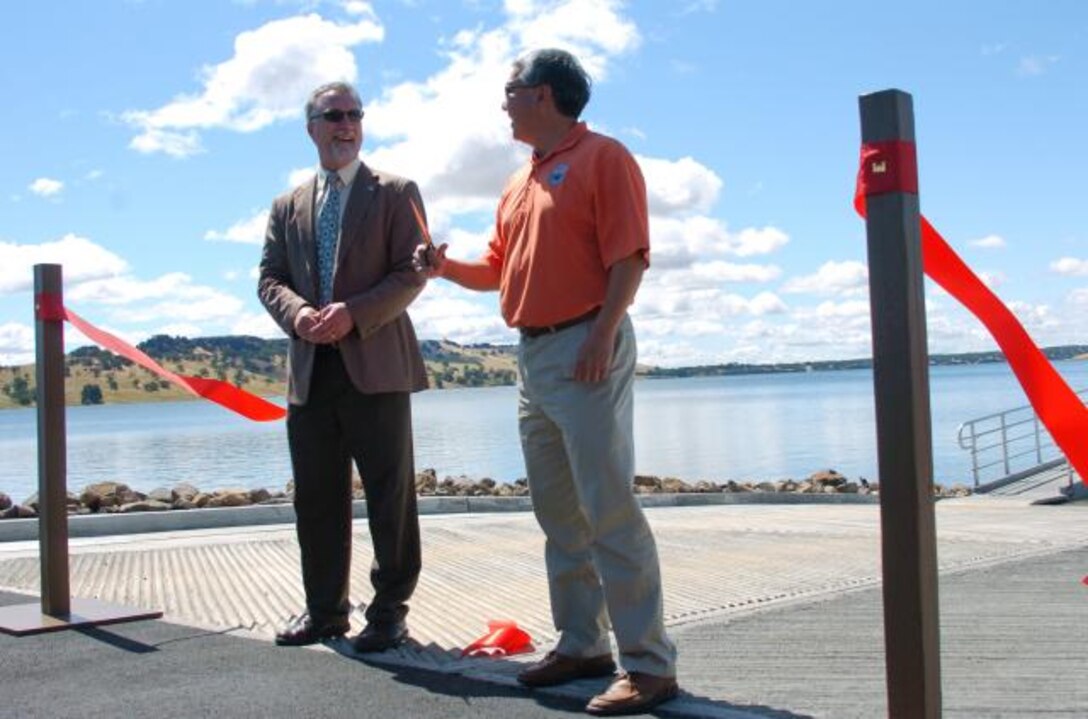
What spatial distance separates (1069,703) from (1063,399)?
1203mm

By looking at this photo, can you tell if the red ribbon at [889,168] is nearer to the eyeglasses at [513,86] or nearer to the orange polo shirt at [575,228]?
the orange polo shirt at [575,228]

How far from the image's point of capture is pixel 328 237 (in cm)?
551

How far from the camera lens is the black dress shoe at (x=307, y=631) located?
5.29m

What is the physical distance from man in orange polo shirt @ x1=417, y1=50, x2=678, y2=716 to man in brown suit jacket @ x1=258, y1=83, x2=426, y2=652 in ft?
2.66

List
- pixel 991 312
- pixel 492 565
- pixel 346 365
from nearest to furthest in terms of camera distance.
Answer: pixel 991 312, pixel 346 365, pixel 492 565

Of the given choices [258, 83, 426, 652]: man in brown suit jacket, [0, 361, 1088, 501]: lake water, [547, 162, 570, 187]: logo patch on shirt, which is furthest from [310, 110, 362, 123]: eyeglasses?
[0, 361, 1088, 501]: lake water

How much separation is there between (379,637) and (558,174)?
2038mm

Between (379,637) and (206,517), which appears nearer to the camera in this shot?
(379,637)

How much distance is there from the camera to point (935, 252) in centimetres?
356

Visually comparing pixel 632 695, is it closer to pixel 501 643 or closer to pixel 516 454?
pixel 501 643

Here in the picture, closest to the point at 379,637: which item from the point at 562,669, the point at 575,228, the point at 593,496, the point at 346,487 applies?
the point at 346,487

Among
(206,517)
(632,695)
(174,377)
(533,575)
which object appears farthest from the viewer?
(206,517)

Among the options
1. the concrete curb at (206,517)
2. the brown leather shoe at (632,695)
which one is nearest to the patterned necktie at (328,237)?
the brown leather shoe at (632,695)

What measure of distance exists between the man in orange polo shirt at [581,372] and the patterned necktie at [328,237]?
1059mm
